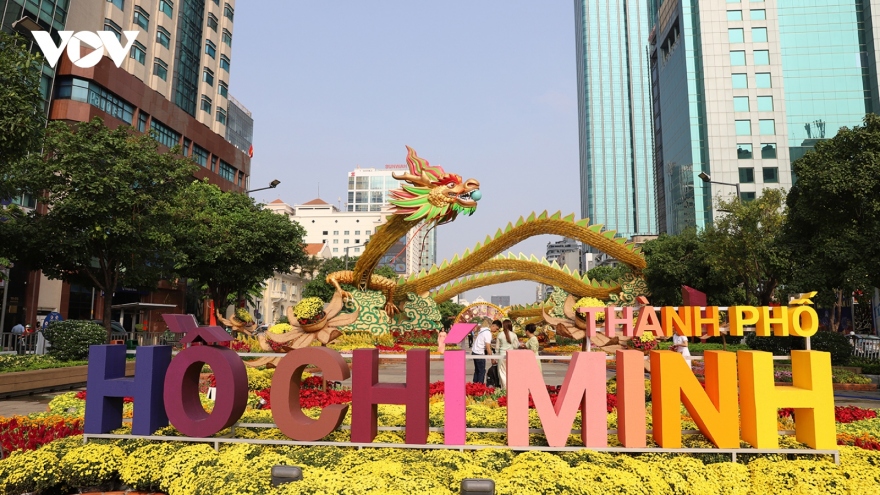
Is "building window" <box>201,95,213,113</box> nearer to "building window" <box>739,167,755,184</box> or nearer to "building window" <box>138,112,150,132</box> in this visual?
"building window" <box>138,112,150,132</box>

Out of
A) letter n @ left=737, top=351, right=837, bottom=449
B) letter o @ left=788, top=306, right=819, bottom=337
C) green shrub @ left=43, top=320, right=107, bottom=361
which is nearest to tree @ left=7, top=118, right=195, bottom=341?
green shrub @ left=43, top=320, right=107, bottom=361

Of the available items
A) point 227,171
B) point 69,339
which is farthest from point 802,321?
point 227,171

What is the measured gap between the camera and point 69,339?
15.7 meters

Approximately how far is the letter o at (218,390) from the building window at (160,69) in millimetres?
36484

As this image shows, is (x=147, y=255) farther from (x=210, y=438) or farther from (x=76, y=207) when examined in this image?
(x=210, y=438)

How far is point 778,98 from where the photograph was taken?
51750 mm

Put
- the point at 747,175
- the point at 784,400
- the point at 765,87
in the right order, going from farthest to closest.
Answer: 1. the point at 765,87
2. the point at 747,175
3. the point at 784,400

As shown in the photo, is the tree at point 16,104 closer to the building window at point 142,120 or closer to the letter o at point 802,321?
the letter o at point 802,321

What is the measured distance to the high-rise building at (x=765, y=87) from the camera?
50781 mm

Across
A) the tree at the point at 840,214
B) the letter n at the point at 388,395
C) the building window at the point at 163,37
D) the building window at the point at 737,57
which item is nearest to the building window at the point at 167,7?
the building window at the point at 163,37

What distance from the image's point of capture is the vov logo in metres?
26.7

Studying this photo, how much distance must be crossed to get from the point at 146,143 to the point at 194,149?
73.7 feet

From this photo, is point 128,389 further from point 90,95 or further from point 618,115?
point 618,115

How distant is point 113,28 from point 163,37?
16.7 feet
